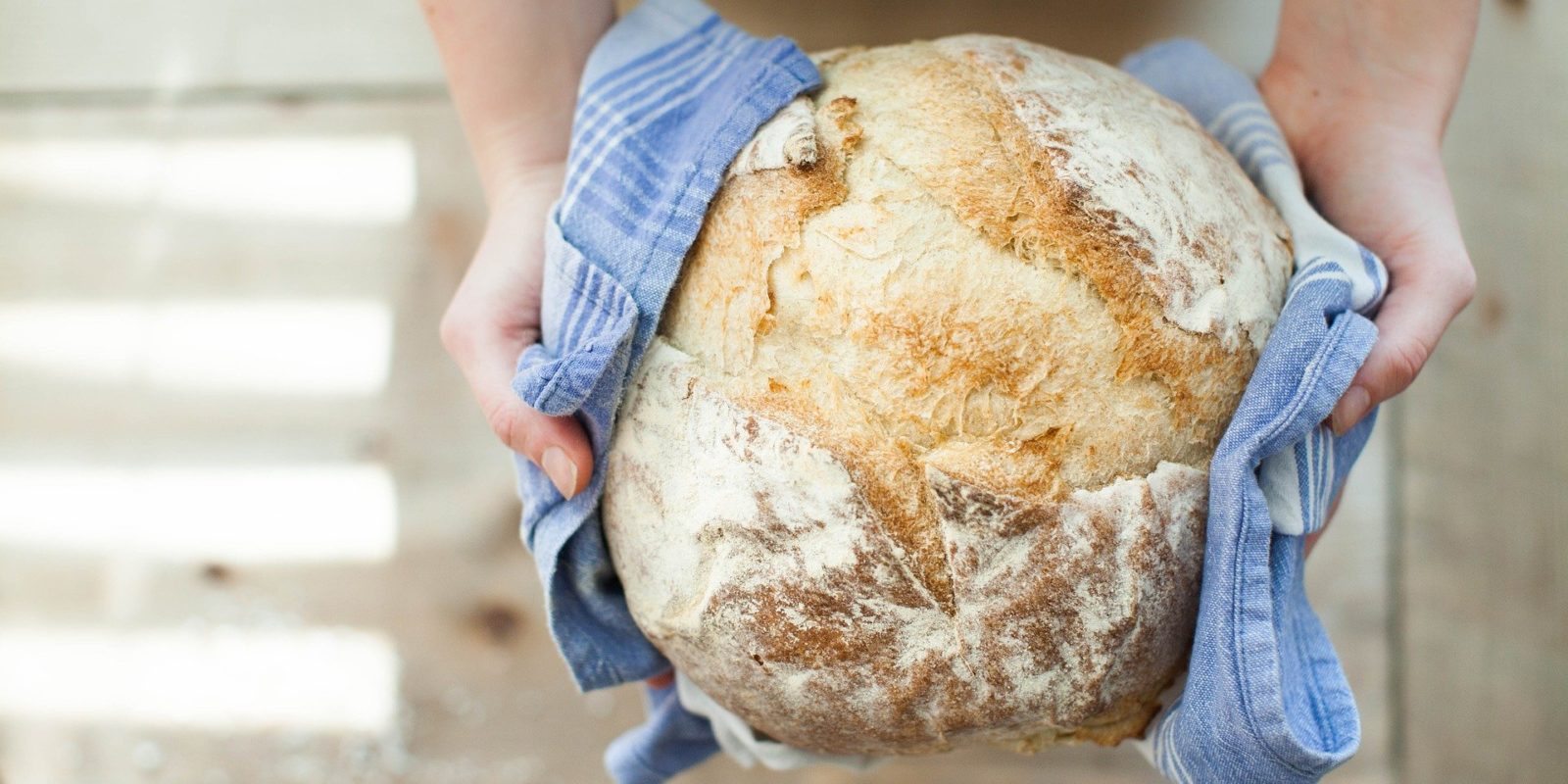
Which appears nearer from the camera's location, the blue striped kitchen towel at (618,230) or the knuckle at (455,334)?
the blue striped kitchen towel at (618,230)

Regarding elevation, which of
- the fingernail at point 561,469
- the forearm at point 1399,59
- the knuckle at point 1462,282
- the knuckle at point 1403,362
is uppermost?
the forearm at point 1399,59

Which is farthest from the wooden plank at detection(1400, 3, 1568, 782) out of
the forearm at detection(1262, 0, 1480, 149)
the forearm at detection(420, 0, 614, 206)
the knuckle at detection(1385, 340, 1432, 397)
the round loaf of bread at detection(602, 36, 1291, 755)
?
the forearm at detection(420, 0, 614, 206)

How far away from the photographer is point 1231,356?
89cm

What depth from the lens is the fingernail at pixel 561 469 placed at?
936 mm

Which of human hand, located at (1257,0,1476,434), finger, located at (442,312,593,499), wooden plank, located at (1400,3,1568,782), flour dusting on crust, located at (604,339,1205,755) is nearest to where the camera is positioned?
flour dusting on crust, located at (604,339,1205,755)

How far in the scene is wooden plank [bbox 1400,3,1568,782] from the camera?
1.53 metres

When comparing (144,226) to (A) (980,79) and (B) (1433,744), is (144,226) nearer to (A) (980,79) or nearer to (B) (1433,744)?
(A) (980,79)

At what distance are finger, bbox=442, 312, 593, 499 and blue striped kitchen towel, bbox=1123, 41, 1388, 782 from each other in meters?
0.51

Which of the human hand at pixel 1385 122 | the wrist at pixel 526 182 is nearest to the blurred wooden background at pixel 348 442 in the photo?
the human hand at pixel 1385 122

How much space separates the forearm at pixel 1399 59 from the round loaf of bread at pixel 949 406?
0.35 m

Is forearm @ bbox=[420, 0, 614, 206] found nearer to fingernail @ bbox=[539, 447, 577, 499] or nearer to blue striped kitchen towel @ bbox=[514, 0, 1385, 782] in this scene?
blue striped kitchen towel @ bbox=[514, 0, 1385, 782]

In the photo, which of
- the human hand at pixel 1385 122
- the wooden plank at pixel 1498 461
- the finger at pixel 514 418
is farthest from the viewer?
the wooden plank at pixel 1498 461

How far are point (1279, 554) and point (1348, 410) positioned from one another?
0.46 ft

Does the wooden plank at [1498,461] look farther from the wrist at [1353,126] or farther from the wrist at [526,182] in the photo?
the wrist at [526,182]
